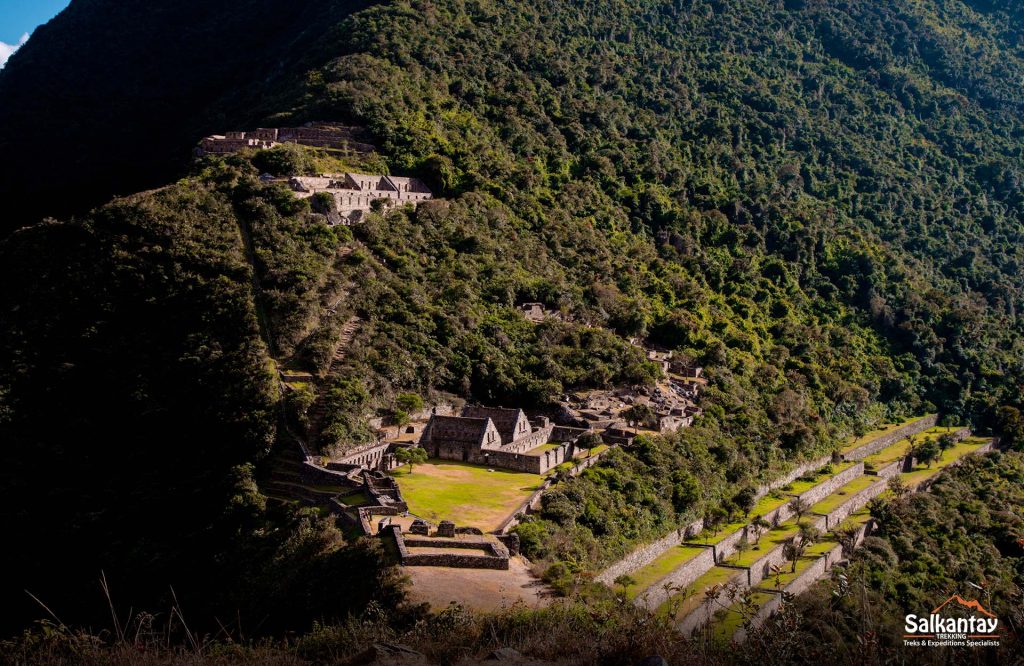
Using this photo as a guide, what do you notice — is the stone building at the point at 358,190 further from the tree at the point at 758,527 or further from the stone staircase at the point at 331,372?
the tree at the point at 758,527

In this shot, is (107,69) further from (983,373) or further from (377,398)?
(983,373)

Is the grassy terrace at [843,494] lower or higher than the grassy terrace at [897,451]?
higher

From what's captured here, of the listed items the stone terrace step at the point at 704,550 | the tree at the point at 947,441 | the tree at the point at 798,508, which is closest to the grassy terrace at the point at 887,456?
the tree at the point at 947,441

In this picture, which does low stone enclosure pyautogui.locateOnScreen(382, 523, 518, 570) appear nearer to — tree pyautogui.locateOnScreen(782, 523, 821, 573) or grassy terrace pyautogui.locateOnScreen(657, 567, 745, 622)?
grassy terrace pyautogui.locateOnScreen(657, 567, 745, 622)

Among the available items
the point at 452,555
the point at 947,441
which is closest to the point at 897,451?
the point at 947,441

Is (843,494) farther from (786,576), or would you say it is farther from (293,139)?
(293,139)

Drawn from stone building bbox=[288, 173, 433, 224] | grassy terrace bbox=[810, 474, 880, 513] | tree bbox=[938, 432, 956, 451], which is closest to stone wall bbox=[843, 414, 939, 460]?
tree bbox=[938, 432, 956, 451]
